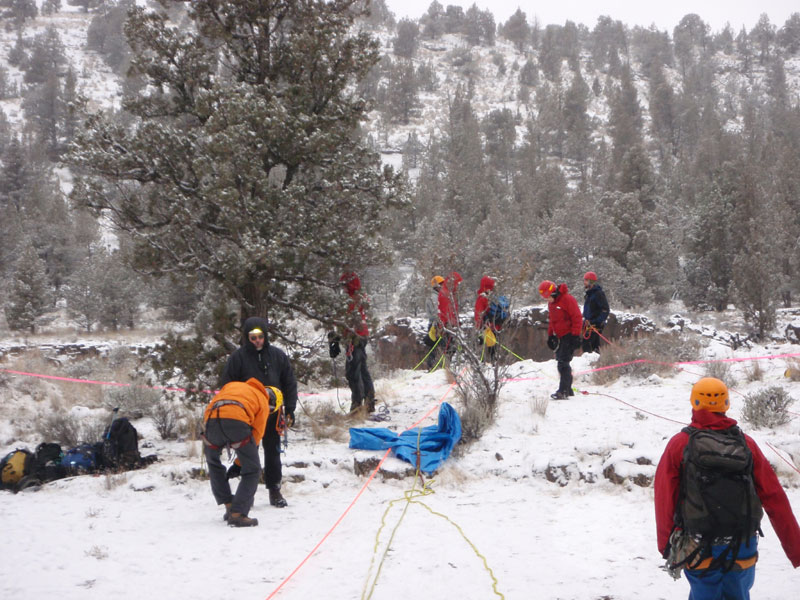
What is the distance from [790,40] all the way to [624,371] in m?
106

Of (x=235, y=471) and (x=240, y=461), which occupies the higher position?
(x=240, y=461)

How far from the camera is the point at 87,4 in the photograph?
8594cm

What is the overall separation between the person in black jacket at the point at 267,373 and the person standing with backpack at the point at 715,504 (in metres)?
3.43

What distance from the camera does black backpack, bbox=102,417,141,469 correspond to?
21.2ft

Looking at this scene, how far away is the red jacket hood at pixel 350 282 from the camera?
7566 millimetres

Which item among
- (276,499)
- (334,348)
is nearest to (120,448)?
(276,499)

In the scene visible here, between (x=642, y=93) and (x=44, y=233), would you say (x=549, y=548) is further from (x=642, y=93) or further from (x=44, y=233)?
(x=642, y=93)

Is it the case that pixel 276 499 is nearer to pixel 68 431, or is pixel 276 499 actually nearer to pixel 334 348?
pixel 334 348

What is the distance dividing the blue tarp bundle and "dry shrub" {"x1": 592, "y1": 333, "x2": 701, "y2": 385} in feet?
12.8

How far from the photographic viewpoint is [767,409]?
6.64 meters

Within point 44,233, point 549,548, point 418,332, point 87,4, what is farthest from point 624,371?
point 87,4

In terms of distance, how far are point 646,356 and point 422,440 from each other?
513 cm

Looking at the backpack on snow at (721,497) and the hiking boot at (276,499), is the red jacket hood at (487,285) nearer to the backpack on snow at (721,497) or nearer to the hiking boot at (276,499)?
the hiking boot at (276,499)

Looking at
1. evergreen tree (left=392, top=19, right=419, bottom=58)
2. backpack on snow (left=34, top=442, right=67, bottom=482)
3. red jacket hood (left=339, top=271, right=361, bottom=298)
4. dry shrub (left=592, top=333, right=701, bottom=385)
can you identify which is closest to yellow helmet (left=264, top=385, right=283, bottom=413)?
red jacket hood (left=339, top=271, right=361, bottom=298)
